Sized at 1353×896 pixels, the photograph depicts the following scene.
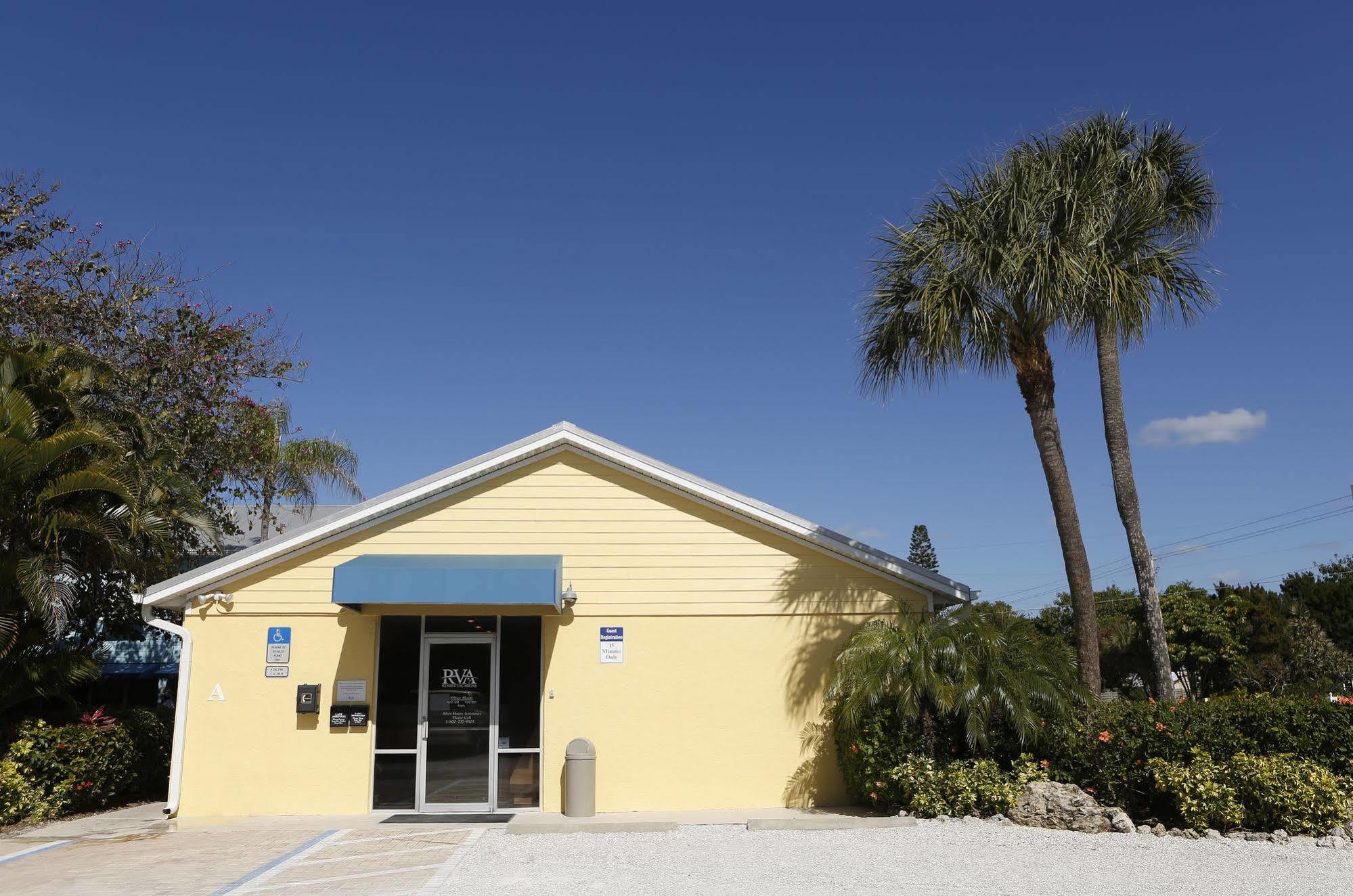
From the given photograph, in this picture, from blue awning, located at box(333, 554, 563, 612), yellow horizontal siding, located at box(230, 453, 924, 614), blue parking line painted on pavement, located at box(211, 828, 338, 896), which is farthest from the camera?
yellow horizontal siding, located at box(230, 453, 924, 614)

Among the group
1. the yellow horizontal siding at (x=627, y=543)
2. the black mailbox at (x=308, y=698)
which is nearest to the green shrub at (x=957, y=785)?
the yellow horizontal siding at (x=627, y=543)

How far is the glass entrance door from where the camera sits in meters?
12.8

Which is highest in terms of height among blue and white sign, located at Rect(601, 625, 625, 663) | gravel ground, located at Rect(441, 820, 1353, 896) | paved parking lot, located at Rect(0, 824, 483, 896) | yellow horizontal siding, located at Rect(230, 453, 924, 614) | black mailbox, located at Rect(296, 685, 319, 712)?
yellow horizontal siding, located at Rect(230, 453, 924, 614)

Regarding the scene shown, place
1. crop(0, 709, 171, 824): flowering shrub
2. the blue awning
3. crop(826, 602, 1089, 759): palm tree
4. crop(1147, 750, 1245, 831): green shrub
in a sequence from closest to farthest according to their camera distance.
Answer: crop(1147, 750, 1245, 831): green shrub, crop(826, 602, 1089, 759): palm tree, the blue awning, crop(0, 709, 171, 824): flowering shrub

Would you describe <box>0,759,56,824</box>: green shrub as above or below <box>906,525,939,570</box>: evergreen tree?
below

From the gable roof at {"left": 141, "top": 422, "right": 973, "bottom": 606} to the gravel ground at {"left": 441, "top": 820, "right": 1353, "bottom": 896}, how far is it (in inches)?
133

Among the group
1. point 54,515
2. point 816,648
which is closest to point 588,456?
point 816,648

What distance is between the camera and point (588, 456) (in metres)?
13.6

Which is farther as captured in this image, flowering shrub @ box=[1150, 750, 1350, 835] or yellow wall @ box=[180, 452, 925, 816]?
yellow wall @ box=[180, 452, 925, 816]

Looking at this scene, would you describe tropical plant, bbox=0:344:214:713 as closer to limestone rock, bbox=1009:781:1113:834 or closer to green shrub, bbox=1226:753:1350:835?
limestone rock, bbox=1009:781:1113:834

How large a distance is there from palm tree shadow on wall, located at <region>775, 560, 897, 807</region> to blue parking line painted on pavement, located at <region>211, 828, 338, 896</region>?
5.76 m

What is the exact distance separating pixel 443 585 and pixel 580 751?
107 inches

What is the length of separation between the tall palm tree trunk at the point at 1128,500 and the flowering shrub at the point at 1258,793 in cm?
244

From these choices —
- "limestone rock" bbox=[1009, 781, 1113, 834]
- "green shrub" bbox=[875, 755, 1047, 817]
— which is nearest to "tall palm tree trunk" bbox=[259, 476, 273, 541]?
"green shrub" bbox=[875, 755, 1047, 817]
